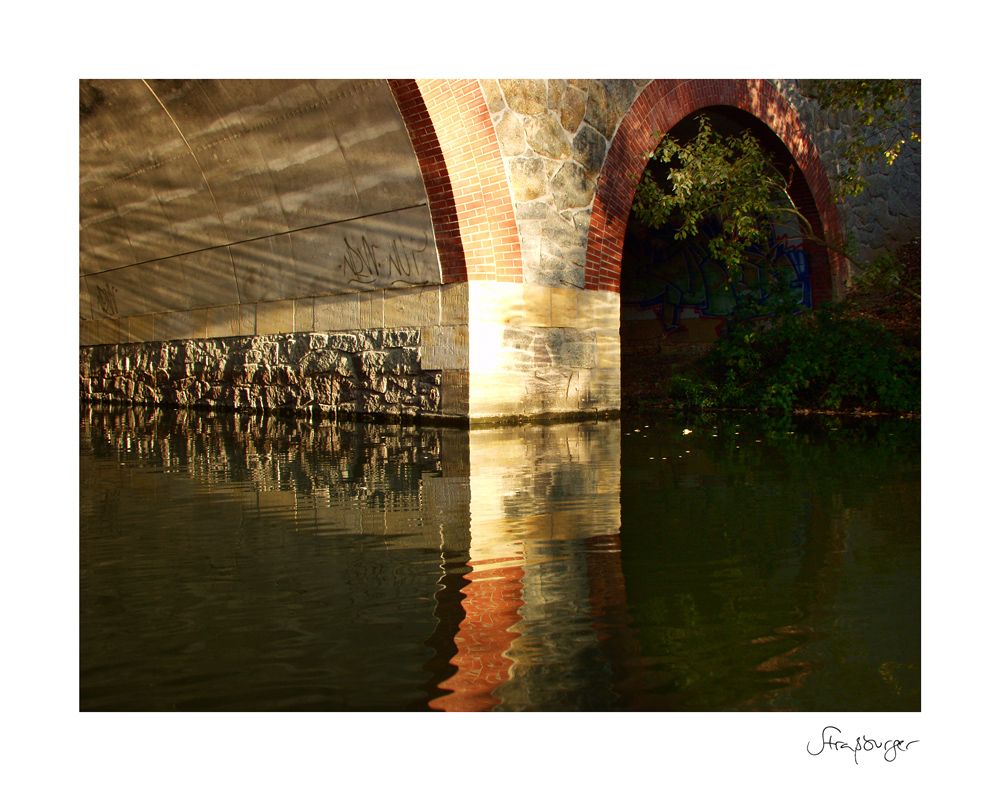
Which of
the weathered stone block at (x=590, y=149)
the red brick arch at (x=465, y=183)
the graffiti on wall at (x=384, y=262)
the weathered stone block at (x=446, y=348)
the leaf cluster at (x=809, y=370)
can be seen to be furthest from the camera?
the leaf cluster at (x=809, y=370)

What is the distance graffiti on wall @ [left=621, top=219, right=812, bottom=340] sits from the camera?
15695mm

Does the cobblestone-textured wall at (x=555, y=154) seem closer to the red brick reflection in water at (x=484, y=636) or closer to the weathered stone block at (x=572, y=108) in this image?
the weathered stone block at (x=572, y=108)

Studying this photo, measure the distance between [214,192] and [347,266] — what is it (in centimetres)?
244

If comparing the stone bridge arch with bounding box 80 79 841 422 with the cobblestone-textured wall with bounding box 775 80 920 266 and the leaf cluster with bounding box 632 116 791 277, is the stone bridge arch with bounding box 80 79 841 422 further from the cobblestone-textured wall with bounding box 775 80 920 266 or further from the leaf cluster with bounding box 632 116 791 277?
the cobblestone-textured wall with bounding box 775 80 920 266

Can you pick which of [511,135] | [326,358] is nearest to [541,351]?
[511,135]

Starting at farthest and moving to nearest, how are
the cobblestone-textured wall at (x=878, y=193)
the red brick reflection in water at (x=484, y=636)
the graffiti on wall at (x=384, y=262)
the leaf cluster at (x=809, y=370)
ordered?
the cobblestone-textured wall at (x=878, y=193), the leaf cluster at (x=809, y=370), the graffiti on wall at (x=384, y=262), the red brick reflection in water at (x=484, y=636)

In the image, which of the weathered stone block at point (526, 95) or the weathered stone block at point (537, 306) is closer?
the weathered stone block at point (526, 95)

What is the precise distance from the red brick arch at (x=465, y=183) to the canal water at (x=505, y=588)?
3434mm

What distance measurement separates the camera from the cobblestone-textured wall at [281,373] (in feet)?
28.1

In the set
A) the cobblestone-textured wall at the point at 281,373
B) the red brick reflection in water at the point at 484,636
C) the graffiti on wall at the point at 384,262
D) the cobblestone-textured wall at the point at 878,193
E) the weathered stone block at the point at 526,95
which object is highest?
the cobblestone-textured wall at the point at 878,193

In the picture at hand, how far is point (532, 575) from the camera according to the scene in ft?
8.36

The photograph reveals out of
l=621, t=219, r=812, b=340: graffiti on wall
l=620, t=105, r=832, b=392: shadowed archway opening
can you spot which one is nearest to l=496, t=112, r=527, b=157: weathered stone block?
l=620, t=105, r=832, b=392: shadowed archway opening

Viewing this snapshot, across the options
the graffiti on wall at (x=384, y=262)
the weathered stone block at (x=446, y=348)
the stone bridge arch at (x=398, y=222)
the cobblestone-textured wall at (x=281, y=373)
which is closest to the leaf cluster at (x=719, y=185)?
the stone bridge arch at (x=398, y=222)

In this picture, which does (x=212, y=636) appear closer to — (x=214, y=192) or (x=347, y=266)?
(x=347, y=266)
